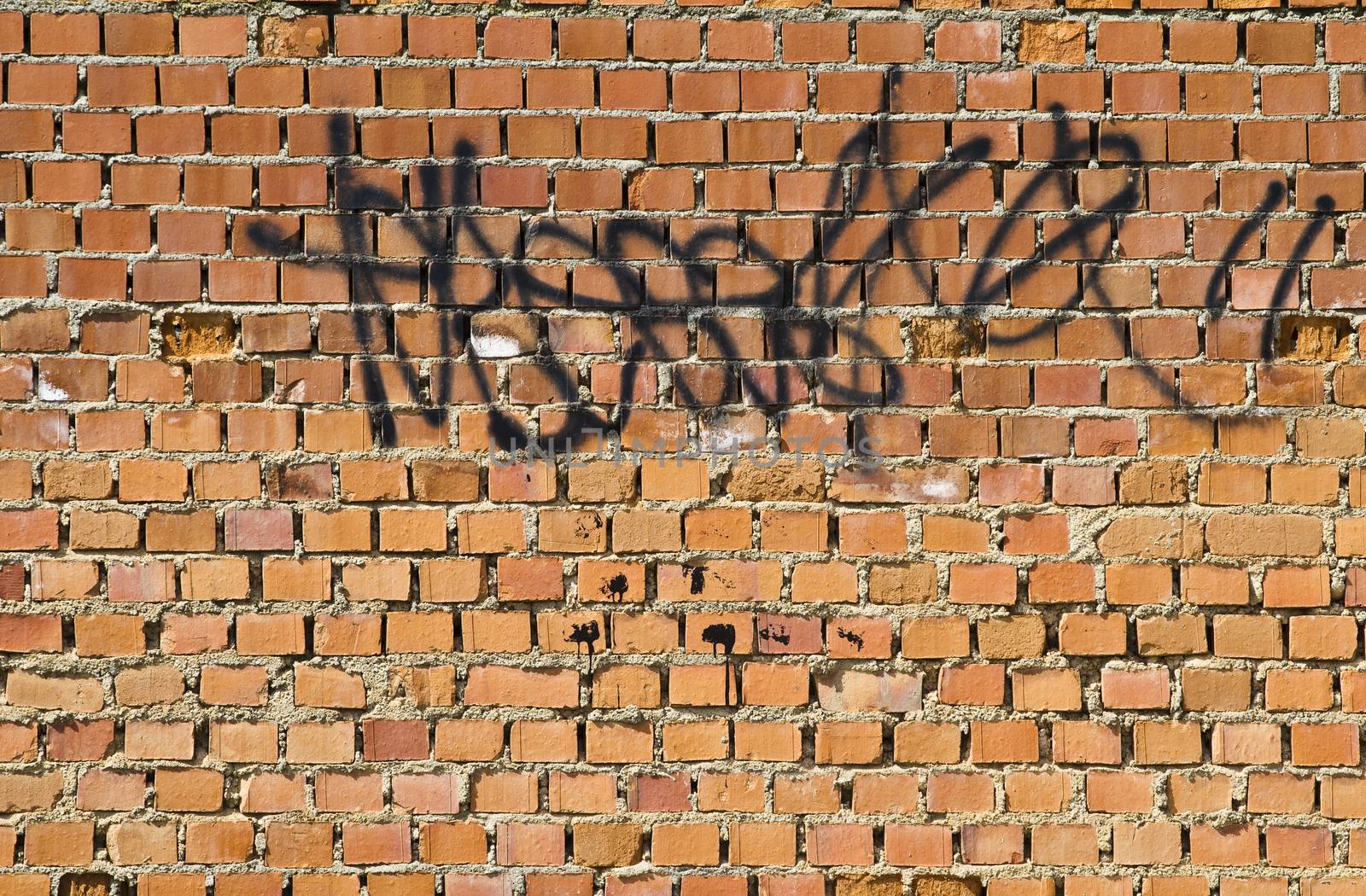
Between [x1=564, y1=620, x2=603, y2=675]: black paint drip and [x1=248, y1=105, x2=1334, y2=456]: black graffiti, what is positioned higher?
[x1=248, y1=105, x2=1334, y2=456]: black graffiti

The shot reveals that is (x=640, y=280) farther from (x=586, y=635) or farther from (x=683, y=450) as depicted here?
(x=586, y=635)

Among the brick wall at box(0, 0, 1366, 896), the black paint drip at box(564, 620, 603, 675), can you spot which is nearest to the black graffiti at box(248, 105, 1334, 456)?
the brick wall at box(0, 0, 1366, 896)

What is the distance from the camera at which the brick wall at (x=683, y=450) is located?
1.88 metres

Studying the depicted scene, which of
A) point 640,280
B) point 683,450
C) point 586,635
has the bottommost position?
point 586,635

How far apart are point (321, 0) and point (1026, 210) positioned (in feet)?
4.25

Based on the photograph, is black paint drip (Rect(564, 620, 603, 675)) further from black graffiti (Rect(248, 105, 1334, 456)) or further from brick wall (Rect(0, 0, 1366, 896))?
black graffiti (Rect(248, 105, 1334, 456))

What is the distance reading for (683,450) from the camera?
6.24 ft

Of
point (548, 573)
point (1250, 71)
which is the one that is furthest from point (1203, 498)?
point (548, 573)

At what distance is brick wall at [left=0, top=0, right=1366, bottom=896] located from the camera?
188 centimetres

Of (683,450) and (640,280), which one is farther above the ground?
(640,280)

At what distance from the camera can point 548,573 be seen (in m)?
1.89

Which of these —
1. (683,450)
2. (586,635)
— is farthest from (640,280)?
(586,635)

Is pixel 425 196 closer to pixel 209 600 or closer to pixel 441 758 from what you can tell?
pixel 209 600

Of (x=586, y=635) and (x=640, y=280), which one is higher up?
(x=640, y=280)
